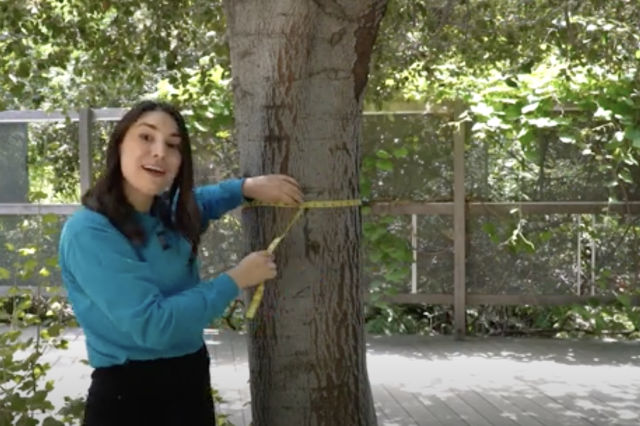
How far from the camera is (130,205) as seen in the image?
3059mm

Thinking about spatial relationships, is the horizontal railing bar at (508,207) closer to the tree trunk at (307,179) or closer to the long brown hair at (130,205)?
the tree trunk at (307,179)

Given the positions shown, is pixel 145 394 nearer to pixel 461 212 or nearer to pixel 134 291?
pixel 134 291

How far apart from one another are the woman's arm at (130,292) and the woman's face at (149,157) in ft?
0.62

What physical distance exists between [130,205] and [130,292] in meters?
0.35

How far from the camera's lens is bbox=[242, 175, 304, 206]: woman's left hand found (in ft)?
11.5

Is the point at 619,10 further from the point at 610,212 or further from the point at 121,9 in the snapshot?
the point at 121,9

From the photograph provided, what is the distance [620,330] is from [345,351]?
6618 millimetres

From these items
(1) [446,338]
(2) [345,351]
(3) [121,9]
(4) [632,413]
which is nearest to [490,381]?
(4) [632,413]

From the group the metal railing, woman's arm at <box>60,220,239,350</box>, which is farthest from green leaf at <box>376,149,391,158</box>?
woman's arm at <box>60,220,239,350</box>

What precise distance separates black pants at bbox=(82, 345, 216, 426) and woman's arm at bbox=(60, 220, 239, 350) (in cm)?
18

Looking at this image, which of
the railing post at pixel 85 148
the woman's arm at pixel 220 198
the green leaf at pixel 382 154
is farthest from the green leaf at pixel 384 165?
the woman's arm at pixel 220 198

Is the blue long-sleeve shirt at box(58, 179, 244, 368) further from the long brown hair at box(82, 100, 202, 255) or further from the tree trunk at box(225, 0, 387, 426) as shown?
the tree trunk at box(225, 0, 387, 426)

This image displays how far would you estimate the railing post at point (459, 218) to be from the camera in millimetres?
9195

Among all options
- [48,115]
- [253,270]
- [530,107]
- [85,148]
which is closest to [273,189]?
[253,270]
